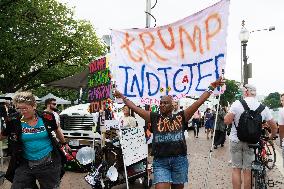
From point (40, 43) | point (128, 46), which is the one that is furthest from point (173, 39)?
point (40, 43)

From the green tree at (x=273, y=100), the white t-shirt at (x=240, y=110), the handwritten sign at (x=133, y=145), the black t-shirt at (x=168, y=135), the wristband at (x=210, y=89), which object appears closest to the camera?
the black t-shirt at (x=168, y=135)

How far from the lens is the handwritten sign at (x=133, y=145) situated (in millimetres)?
7814

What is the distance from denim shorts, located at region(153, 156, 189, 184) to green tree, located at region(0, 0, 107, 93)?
2010 cm

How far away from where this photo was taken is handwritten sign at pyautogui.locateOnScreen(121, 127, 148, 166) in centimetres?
781

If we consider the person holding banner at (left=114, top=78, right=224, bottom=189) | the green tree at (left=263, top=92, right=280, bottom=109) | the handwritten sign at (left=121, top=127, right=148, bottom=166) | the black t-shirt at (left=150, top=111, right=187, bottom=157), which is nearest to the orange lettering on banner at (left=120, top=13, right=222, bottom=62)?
the person holding banner at (left=114, top=78, right=224, bottom=189)

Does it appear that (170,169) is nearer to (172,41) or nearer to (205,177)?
(172,41)

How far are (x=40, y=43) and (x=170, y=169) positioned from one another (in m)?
27.5

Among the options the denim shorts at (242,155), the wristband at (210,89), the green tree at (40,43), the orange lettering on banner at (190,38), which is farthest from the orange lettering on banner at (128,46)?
the green tree at (40,43)

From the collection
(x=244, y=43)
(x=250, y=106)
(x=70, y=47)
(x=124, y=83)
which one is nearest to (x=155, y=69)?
(x=124, y=83)

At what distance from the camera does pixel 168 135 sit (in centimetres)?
517

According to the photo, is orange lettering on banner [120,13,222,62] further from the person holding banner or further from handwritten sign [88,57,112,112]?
handwritten sign [88,57,112,112]

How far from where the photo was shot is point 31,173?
4.91 m

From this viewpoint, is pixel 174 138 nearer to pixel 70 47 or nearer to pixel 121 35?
pixel 121 35

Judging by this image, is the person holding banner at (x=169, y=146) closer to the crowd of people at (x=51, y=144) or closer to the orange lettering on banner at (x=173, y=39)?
the crowd of people at (x=51, y=144)
